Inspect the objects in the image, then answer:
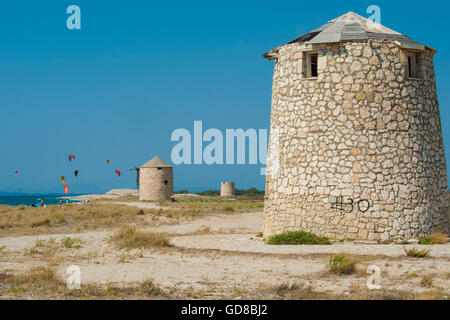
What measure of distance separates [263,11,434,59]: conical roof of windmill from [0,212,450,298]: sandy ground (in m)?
5.43

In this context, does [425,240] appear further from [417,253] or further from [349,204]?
[417,253]

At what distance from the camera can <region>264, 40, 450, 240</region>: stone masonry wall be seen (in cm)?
1329

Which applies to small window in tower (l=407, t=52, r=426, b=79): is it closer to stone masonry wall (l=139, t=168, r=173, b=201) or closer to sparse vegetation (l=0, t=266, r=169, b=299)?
sparse vegetation (l=0, t=266, r=169, b=299)

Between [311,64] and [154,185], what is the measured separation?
2749cm

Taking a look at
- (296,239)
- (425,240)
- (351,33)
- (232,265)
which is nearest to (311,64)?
(351,33)

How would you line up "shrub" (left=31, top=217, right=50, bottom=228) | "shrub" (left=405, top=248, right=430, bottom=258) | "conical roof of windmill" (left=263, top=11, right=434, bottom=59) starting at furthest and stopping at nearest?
"shrub" (left=31, top=217, right=50, bottom=228) < "conical roof of windmill" (left=263, top=11, right=434, bottom=59) < "shrub" (left=405, top=248, right=430, bottom=258)

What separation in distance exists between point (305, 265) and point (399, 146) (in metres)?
5.04

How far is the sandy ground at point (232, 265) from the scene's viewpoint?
822cm

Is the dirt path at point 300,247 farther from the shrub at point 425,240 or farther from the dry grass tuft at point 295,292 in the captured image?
the dry grass tuft at point 295,292

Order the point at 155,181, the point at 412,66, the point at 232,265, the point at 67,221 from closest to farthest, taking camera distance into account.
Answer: the point at 232,265 → the point at 412,66 → the point at 67,221 → the point at 155,181

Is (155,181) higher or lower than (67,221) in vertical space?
higher

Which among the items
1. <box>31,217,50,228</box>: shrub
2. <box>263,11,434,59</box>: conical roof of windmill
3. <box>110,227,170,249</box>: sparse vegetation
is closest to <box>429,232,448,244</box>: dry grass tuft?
<box>263,11,434,59</box>: conical roof of windmill

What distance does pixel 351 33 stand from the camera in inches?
546
